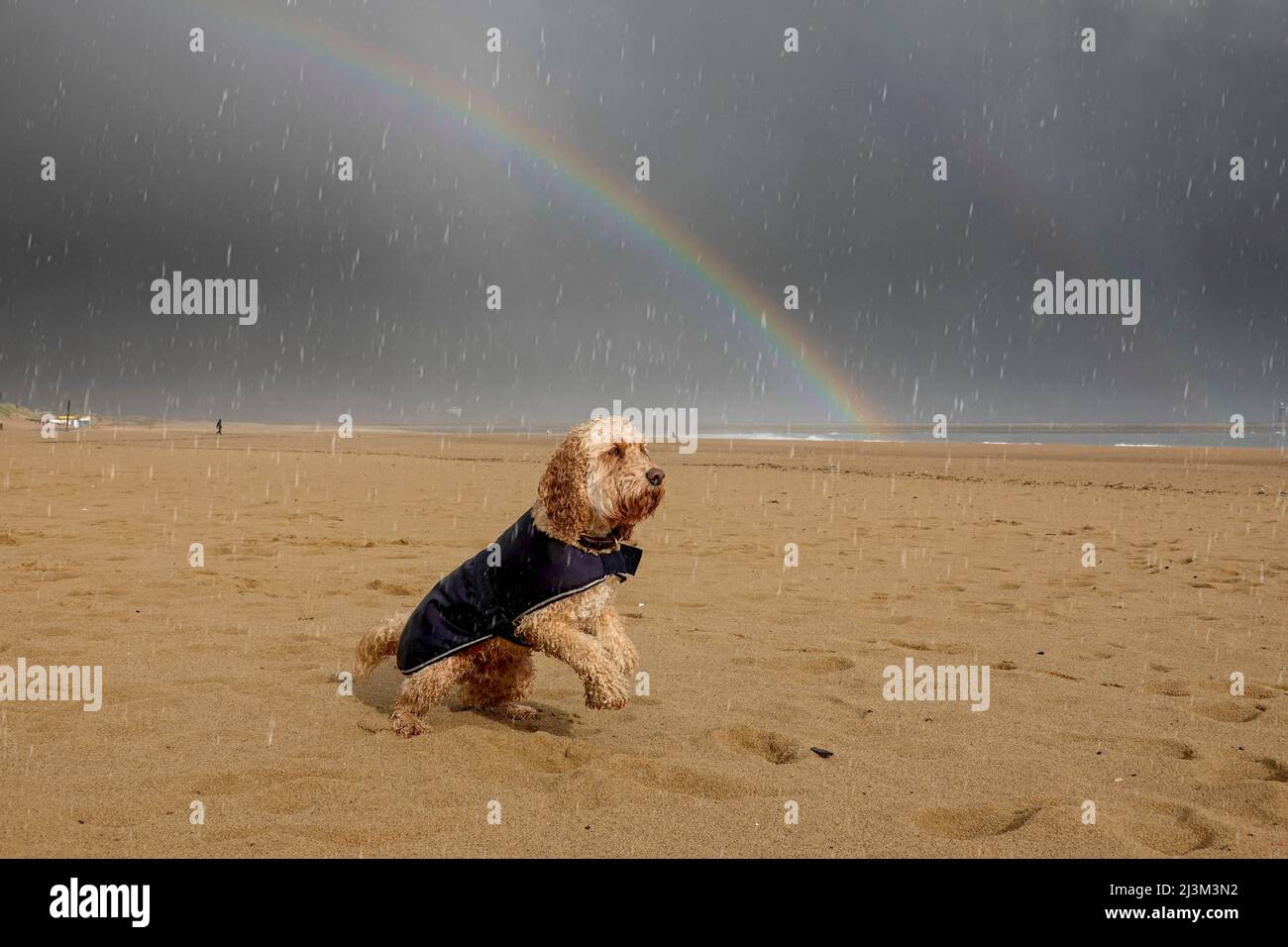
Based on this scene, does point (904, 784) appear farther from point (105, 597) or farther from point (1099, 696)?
point (105, 597)

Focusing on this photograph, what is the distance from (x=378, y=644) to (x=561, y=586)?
156cm

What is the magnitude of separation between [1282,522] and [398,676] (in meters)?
15.0

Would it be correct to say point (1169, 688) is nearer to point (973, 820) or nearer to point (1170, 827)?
point (1170, 827)

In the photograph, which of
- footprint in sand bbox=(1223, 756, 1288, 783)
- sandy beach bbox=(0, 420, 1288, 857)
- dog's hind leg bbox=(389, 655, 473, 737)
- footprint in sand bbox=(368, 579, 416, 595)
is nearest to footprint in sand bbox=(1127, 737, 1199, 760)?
sandy beach bbox=(0, 420, 1288, 857)

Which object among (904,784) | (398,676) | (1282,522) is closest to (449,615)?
(398,676)

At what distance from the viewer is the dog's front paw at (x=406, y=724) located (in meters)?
4.52

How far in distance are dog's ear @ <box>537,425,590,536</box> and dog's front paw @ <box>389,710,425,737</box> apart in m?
1.39

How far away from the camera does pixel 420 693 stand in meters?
4.52

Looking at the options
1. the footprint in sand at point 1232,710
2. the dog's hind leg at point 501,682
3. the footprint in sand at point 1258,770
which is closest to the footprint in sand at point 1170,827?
the footprint in sand at point 1258,770

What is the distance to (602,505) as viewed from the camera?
4.23 meters

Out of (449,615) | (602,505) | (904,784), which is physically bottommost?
(904,784)

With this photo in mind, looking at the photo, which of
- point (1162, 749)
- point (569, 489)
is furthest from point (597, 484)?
point (1162, 749)

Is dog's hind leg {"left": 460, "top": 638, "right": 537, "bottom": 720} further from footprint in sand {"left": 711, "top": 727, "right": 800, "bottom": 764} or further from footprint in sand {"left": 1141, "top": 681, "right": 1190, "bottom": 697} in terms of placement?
footprint in sand {"left": 1141, "top": 681, "right": 1190, "bottom": 697}

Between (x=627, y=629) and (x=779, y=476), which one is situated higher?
(x=779, y=476)
